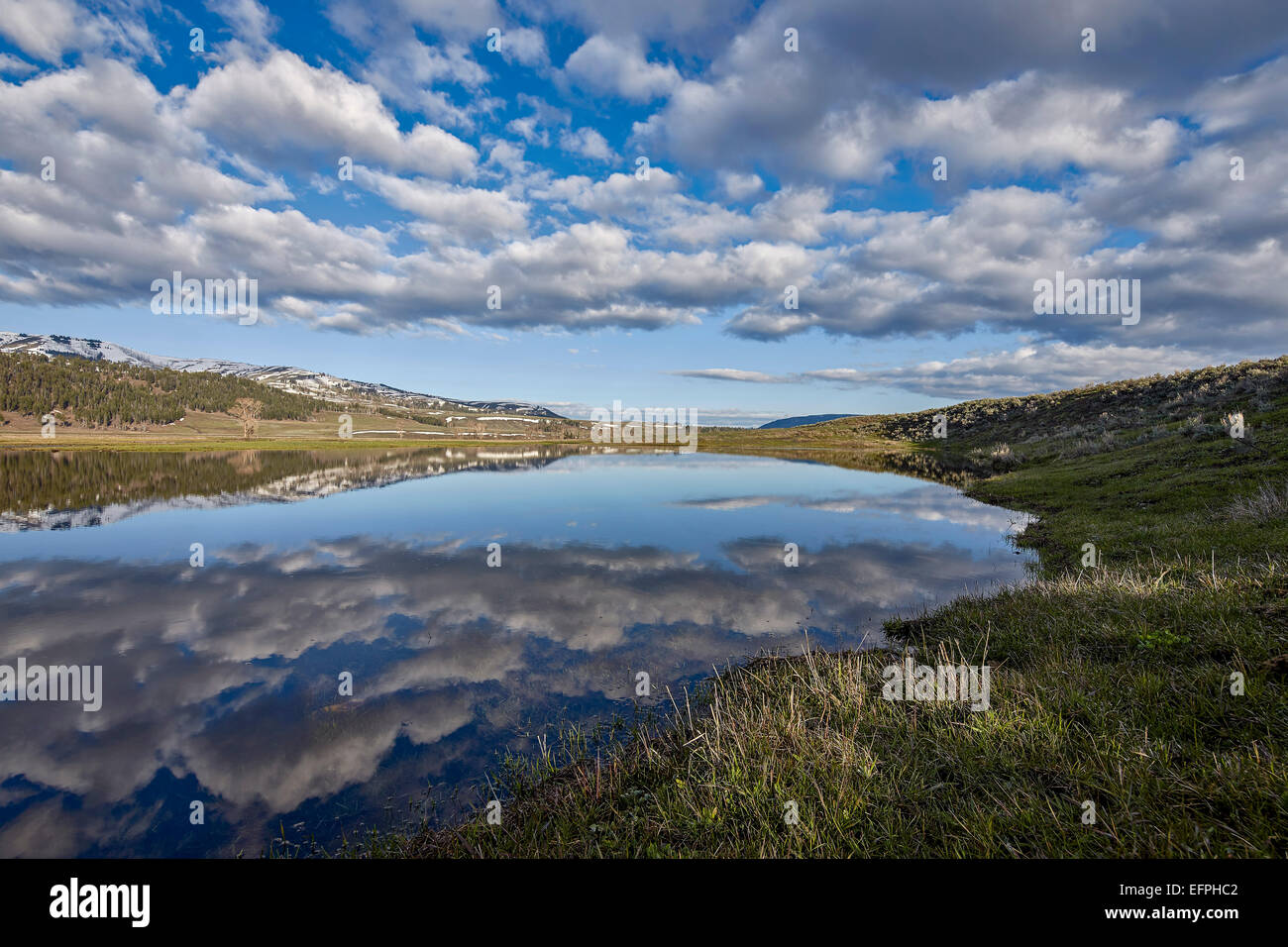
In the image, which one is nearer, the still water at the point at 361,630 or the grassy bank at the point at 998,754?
the grassy bank at the point at 998,754

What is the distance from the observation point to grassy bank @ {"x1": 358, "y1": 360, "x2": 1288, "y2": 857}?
479 centimetres

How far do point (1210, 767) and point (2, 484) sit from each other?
2996 inches

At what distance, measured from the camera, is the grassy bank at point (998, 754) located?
479 centimetres

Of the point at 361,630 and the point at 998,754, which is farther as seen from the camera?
the point at 361,630

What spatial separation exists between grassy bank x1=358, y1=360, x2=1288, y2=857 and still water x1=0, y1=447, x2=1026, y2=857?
1.92 meters

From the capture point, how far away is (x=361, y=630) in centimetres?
1398

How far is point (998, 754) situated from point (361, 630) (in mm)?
15014

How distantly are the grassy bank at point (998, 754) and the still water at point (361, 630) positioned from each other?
1923 millimetres

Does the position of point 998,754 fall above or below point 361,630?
above

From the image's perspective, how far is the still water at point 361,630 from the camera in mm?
7734
